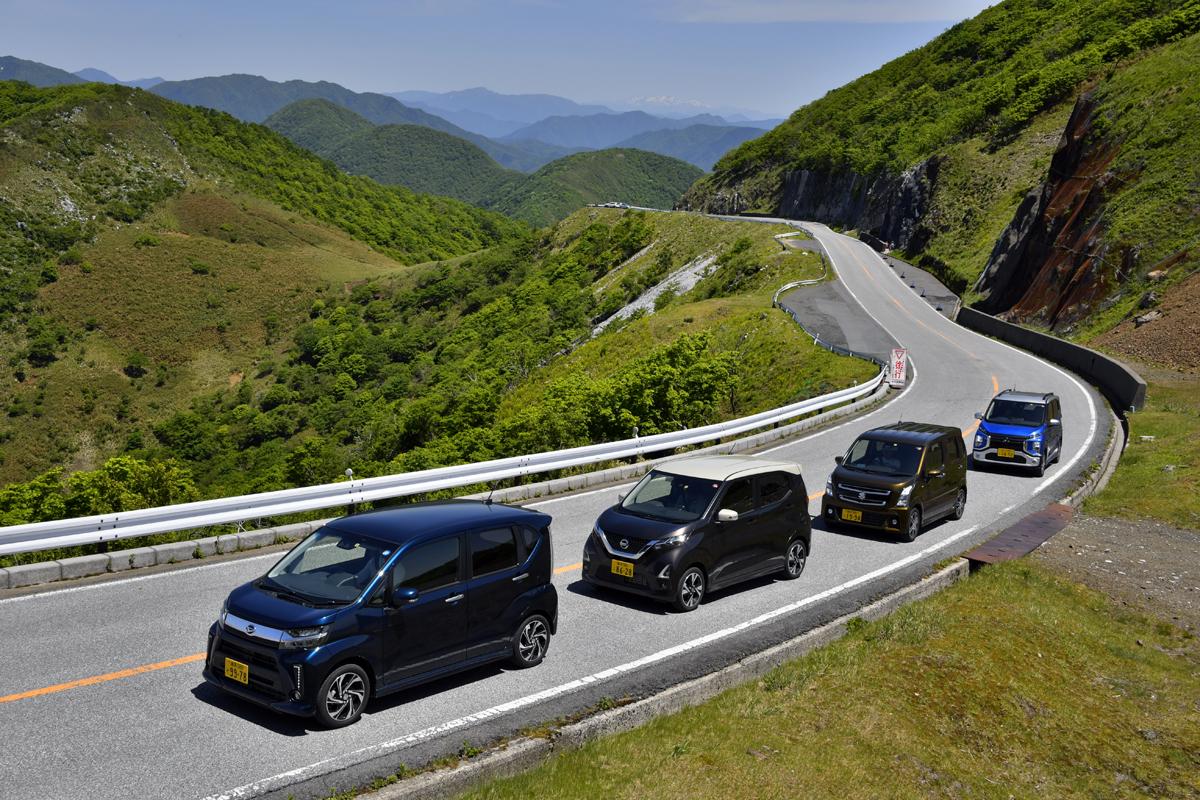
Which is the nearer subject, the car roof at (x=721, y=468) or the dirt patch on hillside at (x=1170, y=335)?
the car roof at (x=721, y=468)

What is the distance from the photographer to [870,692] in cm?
975

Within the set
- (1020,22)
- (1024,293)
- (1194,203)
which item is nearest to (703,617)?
(1194,203)

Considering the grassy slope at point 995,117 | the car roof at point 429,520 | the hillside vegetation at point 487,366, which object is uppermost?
the grassy slope at point 995,117

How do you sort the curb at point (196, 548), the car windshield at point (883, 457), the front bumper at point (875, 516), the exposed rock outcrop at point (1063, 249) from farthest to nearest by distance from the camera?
the exposed rock outcrop at point (1063, 249), the car windshield at point (883, 457), the front bumper at point (875, 516), the curb at point (196, 548)

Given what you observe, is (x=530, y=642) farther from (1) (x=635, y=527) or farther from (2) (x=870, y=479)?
(2) (x=870, y=479)

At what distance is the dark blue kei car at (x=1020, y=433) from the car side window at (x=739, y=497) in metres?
11.6

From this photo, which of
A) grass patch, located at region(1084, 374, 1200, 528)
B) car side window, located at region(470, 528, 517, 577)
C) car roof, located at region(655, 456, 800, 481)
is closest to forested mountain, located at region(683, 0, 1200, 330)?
grass patch, located at region(1084, 374, 1200, 528)

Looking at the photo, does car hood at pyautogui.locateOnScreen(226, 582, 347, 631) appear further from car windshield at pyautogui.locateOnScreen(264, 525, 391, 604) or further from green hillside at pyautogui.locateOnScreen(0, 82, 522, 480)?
green hillside at pyautogui.locateOnScreen(0, 82, 522, 480)

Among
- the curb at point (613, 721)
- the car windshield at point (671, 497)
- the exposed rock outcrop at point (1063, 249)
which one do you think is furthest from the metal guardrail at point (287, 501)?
the exposed rock outcrop at point (1063, 249)

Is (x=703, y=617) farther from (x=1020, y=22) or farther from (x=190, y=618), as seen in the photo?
(x=1020, y=22)

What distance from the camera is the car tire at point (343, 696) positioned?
772cm

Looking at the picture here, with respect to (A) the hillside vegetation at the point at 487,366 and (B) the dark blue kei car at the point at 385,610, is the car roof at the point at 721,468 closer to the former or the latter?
(B) the dark blue kei car at the point at 385,610

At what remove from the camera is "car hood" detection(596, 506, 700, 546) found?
11.8m

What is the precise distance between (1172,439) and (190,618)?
2410 centimetres
